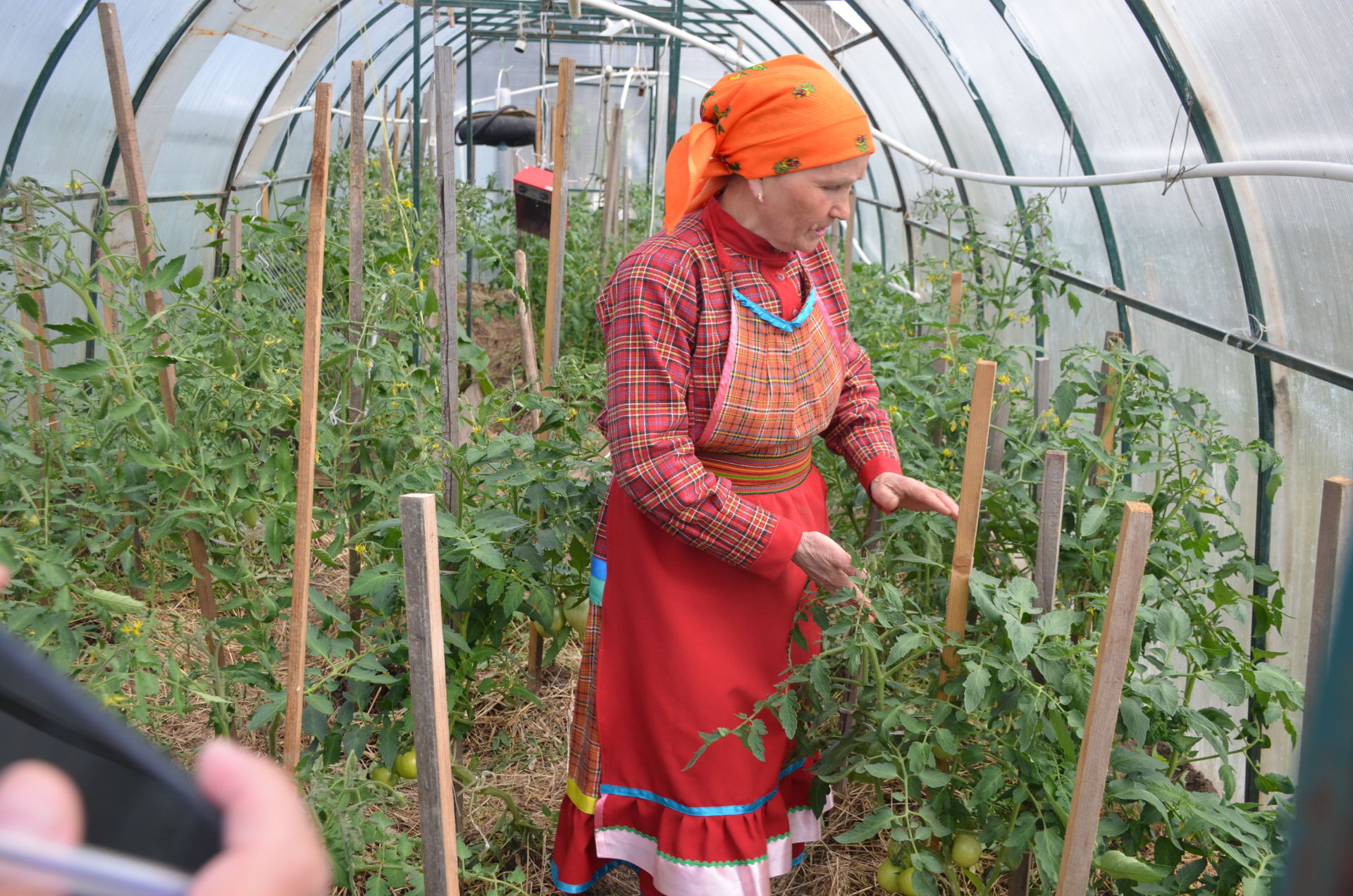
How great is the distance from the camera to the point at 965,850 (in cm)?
147

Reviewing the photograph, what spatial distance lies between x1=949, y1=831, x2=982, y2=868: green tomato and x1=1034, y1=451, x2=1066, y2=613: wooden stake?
1.19 ft

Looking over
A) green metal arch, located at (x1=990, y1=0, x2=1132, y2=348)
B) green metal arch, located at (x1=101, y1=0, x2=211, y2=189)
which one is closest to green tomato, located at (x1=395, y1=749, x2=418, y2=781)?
green metal arch, located at (x1=990, y1=0, x2=1132, y2=348)

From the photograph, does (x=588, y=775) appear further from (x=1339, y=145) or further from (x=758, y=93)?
(x=1339, y=145)

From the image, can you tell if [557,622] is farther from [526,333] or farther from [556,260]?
[526,333]

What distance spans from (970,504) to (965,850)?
51cm

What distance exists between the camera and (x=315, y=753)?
1483 mm

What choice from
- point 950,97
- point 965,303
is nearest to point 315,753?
point 965,303

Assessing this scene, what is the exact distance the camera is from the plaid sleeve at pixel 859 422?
175cm

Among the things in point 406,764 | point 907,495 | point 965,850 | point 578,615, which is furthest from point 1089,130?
point 406,764

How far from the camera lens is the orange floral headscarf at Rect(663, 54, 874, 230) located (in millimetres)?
1451

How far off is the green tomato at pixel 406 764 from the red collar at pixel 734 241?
95 cm

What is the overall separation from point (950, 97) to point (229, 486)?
4108 mm

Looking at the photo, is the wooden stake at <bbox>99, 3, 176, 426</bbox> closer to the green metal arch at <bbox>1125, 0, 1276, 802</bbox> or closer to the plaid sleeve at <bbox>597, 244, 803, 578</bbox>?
the plaid sleeve at <bbox>597, 244, 803, 578</bbox>

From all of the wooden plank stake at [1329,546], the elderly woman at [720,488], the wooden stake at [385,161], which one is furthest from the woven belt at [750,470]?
the wooden stake at [385,161]
